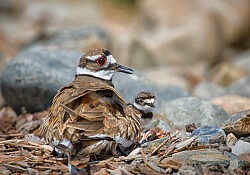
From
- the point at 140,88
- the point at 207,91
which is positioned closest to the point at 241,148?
the point at 140,88

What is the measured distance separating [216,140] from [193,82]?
10030mm

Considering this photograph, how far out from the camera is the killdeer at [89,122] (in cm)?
767

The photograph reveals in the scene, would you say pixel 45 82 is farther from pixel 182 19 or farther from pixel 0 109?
pixel 182 19

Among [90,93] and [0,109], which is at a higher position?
[0,109]

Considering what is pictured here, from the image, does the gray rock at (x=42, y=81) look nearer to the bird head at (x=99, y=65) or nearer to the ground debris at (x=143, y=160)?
the bird head at (x=99, y=65)

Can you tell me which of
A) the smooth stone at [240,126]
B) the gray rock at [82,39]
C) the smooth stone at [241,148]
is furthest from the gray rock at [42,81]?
the gray rock at [82,39]

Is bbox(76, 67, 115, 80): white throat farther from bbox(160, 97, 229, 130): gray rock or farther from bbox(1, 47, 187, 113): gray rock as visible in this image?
bbox(1, 47, 187, 113): gray rock

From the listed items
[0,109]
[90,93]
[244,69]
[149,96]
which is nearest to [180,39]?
[244,69]

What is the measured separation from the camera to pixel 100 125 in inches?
309

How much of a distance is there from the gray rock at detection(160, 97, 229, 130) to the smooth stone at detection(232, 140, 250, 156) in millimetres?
1735

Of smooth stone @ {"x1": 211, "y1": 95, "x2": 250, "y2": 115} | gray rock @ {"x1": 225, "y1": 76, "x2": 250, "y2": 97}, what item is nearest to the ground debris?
smooth stone @ {"x1": 211, "y1": 95, "x2": 250, "y2": 115}

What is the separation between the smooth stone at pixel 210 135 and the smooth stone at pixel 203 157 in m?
0.34

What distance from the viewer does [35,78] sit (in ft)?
38.2

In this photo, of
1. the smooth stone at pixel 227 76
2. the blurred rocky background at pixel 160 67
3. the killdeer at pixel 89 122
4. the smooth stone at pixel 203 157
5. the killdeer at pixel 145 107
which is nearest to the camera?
the killdeer at pixel 89 122
